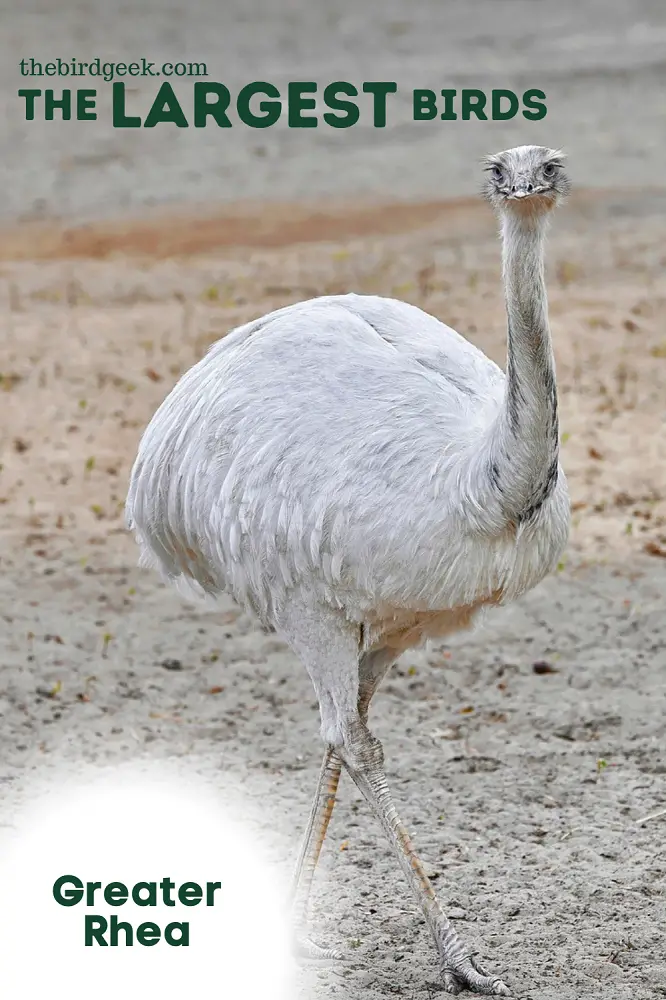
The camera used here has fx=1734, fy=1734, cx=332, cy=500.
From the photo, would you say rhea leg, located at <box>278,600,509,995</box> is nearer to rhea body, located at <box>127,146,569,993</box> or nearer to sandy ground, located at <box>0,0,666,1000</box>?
rhea body, located at <box>127,146,569,993</box>

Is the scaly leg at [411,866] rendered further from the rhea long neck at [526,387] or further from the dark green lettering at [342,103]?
the dark green lettering at [342,103]

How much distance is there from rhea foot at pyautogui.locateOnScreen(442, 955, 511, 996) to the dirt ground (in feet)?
0.20

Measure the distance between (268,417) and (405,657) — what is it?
2383mm

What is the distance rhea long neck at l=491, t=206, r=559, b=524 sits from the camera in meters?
3.50

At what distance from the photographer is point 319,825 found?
431cm

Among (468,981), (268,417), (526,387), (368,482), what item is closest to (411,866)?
(468,981)

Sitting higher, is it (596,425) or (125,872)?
(596,425)

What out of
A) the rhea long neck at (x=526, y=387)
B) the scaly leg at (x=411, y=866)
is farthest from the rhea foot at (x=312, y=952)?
the rhea long neck at (x=526, y=387)

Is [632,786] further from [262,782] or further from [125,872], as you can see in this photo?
[125,872]

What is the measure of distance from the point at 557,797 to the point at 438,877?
2.02ft

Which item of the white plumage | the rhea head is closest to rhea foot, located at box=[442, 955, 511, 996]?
the white plumage

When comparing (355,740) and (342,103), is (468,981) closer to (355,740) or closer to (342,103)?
(355,740)

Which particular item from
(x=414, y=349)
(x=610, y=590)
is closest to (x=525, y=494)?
(x=414, y=349)

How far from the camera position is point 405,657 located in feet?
20.6
